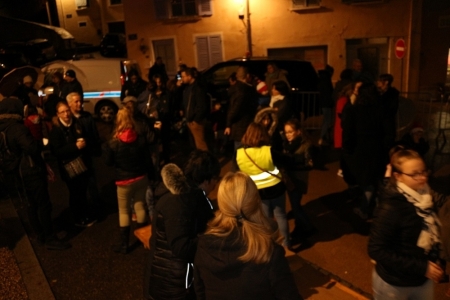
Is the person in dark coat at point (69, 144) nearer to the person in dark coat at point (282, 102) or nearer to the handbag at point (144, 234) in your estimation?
the handbag at point (144, 234)

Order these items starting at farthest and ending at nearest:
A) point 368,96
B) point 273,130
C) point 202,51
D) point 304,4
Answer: point 202,51, point 304,4, point 273,130, point 368,96

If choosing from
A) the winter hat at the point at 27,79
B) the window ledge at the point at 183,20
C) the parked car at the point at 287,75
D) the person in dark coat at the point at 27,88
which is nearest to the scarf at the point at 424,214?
the parked car at the point at 287,75

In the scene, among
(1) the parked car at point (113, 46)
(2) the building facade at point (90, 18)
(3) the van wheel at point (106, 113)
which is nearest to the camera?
(3) the van wheel at point (106, 113)

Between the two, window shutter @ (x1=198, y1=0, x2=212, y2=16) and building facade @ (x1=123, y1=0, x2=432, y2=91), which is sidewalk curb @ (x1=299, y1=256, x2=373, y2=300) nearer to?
building facade @ (x1=123, y1=0, x2=432, y2=91)

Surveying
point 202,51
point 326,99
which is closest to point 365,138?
point 326,99

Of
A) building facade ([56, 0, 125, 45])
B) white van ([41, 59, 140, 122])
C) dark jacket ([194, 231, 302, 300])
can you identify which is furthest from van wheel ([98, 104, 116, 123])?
building facade ([56, 0, 125, 45])

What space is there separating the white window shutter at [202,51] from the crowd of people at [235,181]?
28.6ft

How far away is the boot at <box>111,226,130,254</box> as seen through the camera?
5418mm

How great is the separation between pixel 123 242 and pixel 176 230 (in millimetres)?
2823

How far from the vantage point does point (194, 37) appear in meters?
18.6

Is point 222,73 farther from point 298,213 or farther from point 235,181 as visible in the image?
A: point 235,181

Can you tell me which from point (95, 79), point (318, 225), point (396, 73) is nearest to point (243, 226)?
point (318, 225)

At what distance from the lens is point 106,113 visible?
13.8 meters

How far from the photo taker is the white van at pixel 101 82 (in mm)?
13789
